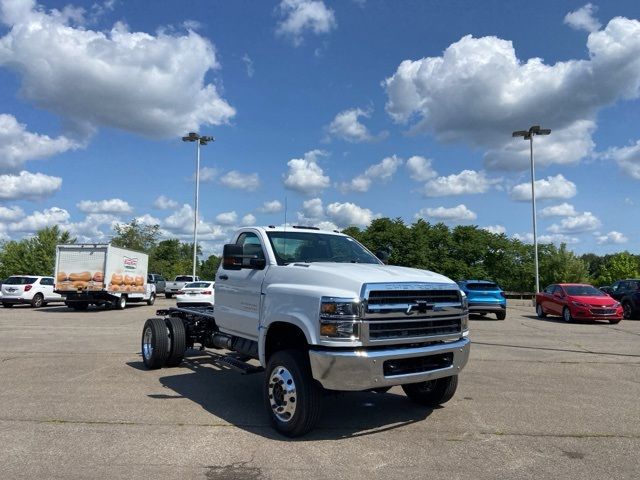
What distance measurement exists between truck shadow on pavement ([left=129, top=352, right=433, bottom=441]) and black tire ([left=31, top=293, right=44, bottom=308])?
22.5 m

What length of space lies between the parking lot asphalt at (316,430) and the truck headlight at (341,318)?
1.09 meters

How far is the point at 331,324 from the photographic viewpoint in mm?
4809

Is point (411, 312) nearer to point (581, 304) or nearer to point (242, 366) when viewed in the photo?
point (242, 366)

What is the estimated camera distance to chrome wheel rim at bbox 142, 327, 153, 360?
28.7 ft

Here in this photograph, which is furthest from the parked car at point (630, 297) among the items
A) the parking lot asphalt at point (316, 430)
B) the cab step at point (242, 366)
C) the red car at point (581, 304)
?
the cab step at point (242, 366)

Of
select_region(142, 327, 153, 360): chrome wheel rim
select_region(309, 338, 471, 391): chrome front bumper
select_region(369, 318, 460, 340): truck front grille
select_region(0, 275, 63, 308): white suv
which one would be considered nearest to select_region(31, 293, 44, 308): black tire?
select_region(0, 275, 63, 308): white suv

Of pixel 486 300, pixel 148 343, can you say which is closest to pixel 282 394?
pixel 148 343

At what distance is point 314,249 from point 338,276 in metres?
1.44

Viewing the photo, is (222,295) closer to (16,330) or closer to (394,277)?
(394,277)

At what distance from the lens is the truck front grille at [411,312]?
16.0 ft

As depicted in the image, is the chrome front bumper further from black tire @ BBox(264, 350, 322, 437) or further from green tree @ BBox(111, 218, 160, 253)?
green tree @ BBox(111, 218, 160, 253)

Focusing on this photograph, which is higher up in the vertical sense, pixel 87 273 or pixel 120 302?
pixel 87 273

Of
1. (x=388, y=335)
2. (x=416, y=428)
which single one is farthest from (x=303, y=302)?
(x=416, y=428)

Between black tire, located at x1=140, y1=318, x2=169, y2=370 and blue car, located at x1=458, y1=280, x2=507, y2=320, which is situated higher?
blue car, located at x1=458, y1=280, x2=507, y2=320
